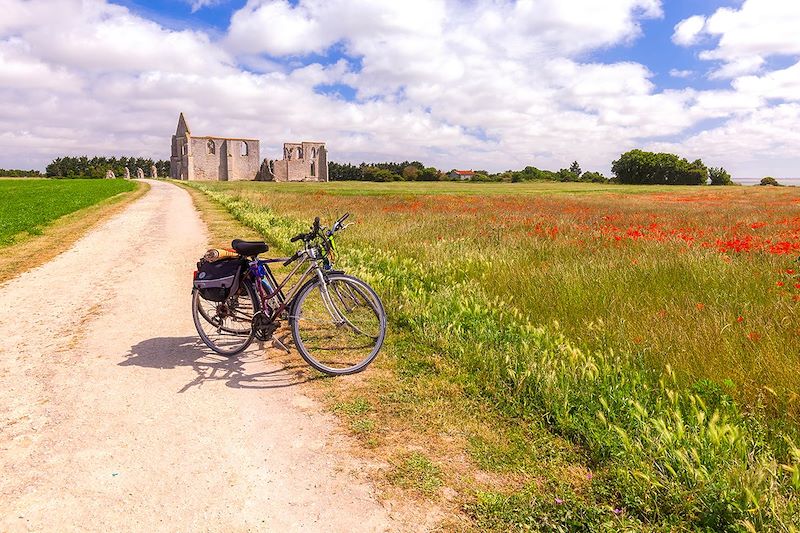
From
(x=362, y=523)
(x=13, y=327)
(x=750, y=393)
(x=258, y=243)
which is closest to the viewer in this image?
(x=362, y=523)

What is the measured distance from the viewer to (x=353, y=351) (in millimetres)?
5559

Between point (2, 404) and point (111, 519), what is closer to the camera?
point (111, 519)

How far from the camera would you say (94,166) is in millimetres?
126500

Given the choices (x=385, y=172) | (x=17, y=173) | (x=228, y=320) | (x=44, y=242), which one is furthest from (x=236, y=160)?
(x=228, y=320)

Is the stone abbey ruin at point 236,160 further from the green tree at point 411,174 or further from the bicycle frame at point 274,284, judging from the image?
the bicycle frame at point 274,284

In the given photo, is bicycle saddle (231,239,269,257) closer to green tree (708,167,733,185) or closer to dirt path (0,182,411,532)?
dirt path (0,182,411,532)

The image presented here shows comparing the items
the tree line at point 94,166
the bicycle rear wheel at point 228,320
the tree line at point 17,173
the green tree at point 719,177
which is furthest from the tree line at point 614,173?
the bicycle rear wheel at point 228,320

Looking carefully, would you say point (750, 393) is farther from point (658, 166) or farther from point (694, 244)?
point (658, 166)

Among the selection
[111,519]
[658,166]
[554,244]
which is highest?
[658,166]

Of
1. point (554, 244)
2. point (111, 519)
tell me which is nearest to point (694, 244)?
point (554, 244)

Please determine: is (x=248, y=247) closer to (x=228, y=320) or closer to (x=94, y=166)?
(x=228, y=320)

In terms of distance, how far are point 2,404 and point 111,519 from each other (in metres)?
2.42

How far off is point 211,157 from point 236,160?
519 centimetres

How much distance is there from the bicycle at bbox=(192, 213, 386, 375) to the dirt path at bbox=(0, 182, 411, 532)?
387 millimetres
